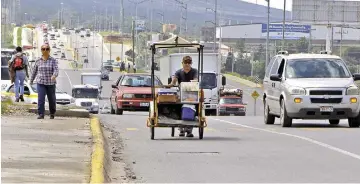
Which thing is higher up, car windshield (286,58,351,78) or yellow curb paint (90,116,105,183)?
car windshield (286,58,351,78)

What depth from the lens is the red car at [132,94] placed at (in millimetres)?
39312

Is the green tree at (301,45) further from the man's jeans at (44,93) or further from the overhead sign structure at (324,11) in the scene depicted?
the man's jeans at (44,93)

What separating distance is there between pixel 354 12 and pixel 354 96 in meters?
83.7

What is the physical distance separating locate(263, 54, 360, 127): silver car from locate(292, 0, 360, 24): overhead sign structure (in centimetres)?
7701

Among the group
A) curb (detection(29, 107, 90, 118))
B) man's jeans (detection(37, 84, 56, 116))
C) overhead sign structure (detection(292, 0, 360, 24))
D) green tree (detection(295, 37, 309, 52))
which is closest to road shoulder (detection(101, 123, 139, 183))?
man's jeans (detection(37, 84, 56, 116))

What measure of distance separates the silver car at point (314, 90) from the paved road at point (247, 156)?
110 inches

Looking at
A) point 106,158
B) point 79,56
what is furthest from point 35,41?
point 106,158

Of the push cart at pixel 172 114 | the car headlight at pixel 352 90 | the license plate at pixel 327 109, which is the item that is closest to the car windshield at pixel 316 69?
the car headlight at pixel 352 90

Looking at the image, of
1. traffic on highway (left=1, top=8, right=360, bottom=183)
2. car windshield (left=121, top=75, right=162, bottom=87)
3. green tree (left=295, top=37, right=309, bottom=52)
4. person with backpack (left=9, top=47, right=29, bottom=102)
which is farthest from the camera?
green tree (left=295, top=37, right=309, bottom=52)

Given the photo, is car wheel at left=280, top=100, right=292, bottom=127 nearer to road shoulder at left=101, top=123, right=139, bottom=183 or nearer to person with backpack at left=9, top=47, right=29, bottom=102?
road shoulder at left=101, top=123, right=139, bottom=183

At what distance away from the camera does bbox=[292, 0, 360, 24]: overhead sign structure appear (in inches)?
4092

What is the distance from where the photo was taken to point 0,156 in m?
14.1

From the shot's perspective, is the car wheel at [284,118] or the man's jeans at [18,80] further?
the man's jeans at [18,80]

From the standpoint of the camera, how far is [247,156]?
16672 mm
